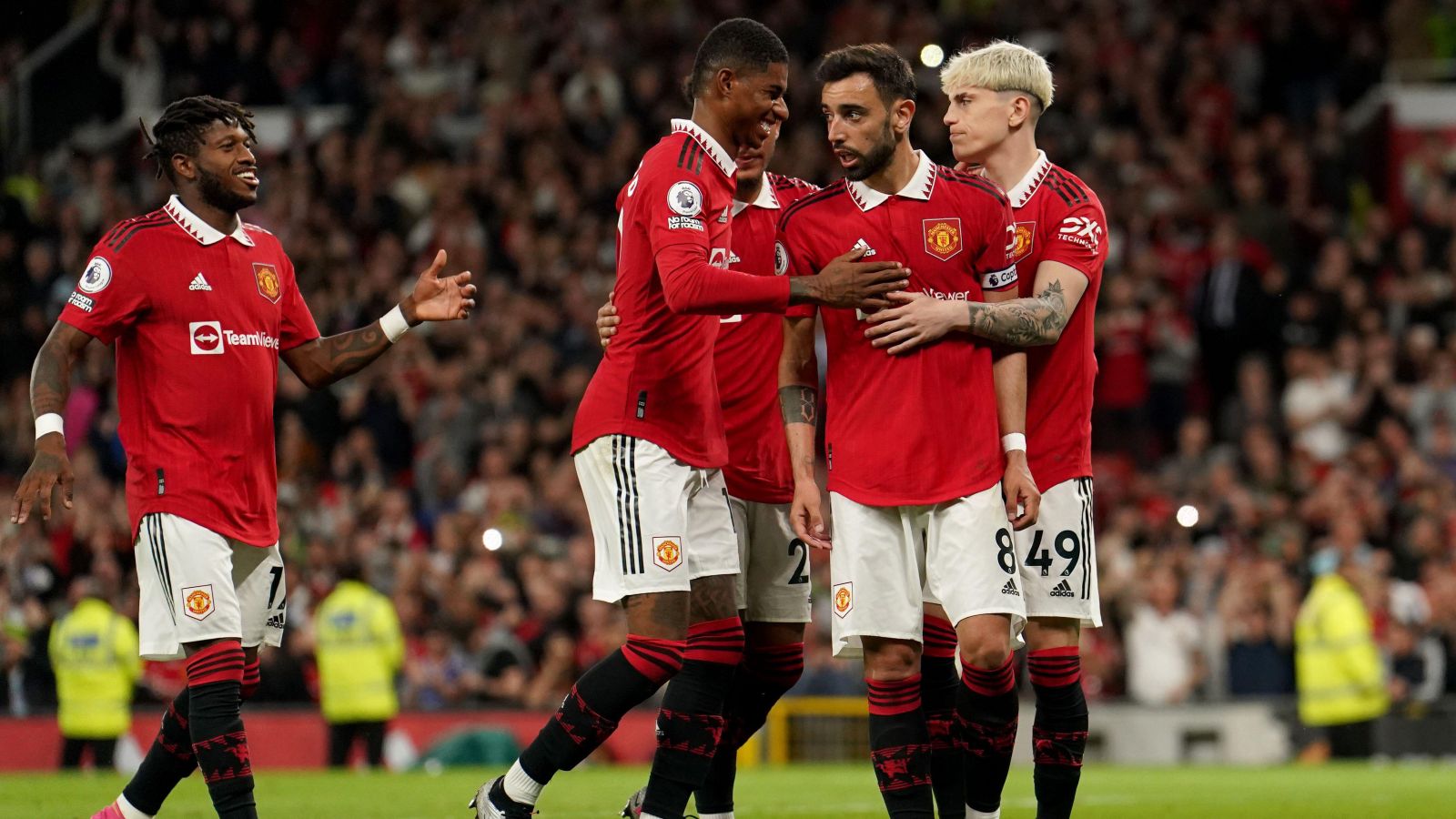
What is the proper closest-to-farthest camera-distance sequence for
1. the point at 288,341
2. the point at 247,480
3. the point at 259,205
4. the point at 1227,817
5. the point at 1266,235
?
the point at 247,480 → the point at 288,341 → the point at 1227,817 → the point at 1266,235 → the point at 259,205

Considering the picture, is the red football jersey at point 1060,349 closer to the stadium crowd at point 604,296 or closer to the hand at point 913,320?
the hand at point 913,320

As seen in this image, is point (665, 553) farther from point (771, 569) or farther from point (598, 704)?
point (771, 569)

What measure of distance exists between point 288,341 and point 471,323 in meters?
12.9

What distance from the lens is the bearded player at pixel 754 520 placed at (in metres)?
8.05

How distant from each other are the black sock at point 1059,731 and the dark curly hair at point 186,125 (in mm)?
3667

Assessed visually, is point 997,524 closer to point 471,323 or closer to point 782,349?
point 782,349

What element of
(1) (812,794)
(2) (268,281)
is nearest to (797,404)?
(2) (268,281)

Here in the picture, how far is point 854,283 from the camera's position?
6918mm

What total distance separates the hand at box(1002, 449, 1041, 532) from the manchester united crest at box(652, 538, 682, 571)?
45.7 inches

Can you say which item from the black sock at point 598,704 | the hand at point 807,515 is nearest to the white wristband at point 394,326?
the black sock at point 598,704

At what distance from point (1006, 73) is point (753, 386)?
1.55 m

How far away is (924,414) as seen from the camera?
23.4 feet

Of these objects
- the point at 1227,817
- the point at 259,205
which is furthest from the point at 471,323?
the point at 1227,817

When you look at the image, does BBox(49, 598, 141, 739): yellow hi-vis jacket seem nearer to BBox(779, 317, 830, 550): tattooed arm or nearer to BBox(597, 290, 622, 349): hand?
BBox(597, 290, 622, 349): hand
